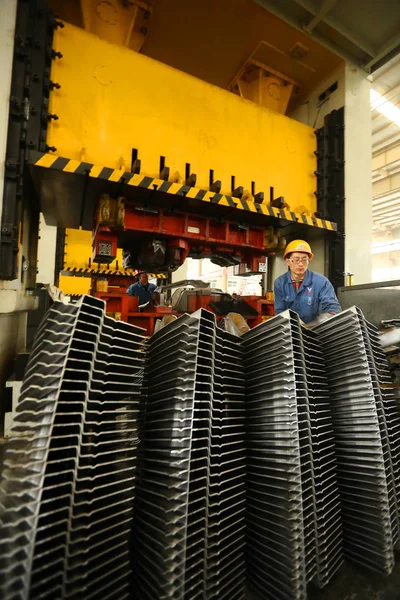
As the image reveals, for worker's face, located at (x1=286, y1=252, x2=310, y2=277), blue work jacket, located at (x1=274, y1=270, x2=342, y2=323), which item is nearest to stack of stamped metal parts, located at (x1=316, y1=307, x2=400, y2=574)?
blue work jacket, located at (x1=274, y1=270, x2=342, y2=323)

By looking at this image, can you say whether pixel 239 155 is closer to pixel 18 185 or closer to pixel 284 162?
pixel 284 162

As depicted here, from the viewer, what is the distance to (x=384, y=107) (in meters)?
5.51

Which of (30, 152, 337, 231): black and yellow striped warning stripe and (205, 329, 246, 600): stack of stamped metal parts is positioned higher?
(30, 152, 337, 231): black and yellow striped warning stripe

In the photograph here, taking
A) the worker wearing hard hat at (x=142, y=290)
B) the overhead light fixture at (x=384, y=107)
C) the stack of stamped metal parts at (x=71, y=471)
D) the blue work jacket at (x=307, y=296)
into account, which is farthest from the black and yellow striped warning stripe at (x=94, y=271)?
the overhead light fixture at (x=384, y=107)

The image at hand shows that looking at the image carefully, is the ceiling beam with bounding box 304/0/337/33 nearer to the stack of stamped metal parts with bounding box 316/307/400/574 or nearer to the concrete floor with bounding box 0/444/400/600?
the stack of stamped metal parts with bounding box 316/307/400/574

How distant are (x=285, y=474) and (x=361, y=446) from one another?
381mm

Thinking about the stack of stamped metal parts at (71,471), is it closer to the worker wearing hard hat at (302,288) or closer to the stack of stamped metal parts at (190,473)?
the stack of stamped metal parts at (190,473)

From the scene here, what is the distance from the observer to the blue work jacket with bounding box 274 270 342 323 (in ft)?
8.21

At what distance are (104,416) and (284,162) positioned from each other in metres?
3.17

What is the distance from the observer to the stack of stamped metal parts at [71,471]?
606 millimetres

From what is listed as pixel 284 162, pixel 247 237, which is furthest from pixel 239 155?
pixel 247 237

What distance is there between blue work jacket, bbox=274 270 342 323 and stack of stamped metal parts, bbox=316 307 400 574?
4.51ft

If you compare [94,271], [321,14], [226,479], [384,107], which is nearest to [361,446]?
[226,479]

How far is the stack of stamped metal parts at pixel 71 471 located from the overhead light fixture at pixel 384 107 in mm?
6570
